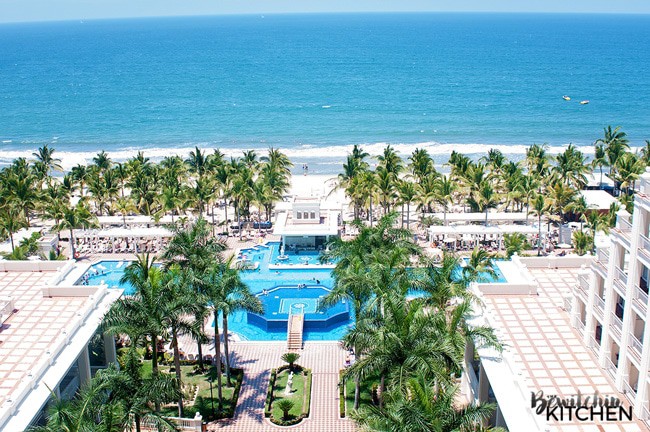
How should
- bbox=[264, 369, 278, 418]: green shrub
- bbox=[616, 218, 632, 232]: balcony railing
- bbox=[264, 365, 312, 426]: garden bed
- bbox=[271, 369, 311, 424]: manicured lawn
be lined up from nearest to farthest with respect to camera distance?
bbox=[616, 218, 632, 232]: balcony railing → bbox=[264, 365, 312, 426]: garden bed → bbox=[271, 369, 311, 424]: manicured lawn → bbox=[264, 369, 278, 418]: green shrub

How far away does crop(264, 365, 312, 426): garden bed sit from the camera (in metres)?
33.2

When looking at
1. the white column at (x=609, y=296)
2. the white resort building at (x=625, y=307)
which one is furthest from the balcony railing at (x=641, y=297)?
the white column at (x=609, y=296)

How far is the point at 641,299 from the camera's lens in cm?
2428

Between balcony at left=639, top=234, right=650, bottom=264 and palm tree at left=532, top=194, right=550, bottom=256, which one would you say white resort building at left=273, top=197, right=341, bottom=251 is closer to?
palm tree at left=532, top=194, right=550, bottom=256

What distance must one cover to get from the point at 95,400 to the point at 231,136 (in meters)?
92.3

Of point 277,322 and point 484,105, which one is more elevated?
point 484,105

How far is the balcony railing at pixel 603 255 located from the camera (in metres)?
27.8

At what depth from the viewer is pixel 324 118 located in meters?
125

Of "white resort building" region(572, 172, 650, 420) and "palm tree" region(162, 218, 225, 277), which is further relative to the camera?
"palm tree" region(162, 218, 225, 277)

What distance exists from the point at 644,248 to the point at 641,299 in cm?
179

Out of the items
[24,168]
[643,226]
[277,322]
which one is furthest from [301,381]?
[24,168]

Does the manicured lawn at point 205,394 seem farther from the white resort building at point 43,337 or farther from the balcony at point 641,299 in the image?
the balcony at point 641,299

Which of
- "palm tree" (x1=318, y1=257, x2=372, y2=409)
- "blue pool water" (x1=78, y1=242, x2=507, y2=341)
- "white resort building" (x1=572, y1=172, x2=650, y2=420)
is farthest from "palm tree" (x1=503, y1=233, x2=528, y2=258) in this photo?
"white resort building" (x1=572, y1=172, x2=650, y2=420)

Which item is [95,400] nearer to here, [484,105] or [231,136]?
[231,136]
